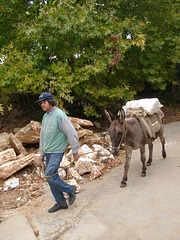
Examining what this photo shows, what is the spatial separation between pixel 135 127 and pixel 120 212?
6.23ft

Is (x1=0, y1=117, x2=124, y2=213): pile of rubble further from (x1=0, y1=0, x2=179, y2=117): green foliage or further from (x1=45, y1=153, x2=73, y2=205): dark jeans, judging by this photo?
(x1=0, y1=0, x2=179, y2=117): green foliage

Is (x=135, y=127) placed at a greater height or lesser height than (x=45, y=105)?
lesser

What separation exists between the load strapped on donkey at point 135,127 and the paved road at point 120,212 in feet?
1.39

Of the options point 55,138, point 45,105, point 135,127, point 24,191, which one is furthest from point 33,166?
point 135,127

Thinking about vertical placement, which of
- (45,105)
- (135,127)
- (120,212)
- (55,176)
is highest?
(45,105)

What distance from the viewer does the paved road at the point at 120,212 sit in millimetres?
3023

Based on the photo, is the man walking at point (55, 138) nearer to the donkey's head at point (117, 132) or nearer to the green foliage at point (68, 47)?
the donkey's head at point (117, 132)

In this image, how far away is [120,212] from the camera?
355 centimetres

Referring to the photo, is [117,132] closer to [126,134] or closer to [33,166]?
[126,134]

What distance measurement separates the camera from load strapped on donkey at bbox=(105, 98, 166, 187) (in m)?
4.21

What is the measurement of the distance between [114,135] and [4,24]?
751 centimetres

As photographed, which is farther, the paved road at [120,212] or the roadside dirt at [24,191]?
the roadside dirt at [24,191]

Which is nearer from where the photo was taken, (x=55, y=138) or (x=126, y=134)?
(x=55, y=138)

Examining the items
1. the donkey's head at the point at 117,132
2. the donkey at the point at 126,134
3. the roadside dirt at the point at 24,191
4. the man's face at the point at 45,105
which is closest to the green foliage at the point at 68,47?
the roadside dirt at the point at 24,191
